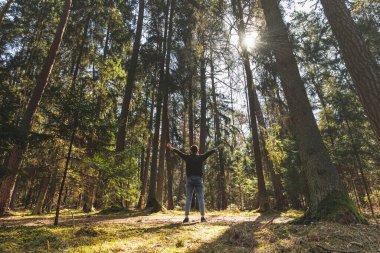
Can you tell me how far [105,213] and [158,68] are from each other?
9.45 metres

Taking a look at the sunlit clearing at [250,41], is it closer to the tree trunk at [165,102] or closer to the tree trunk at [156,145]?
the tree trunk at [165,102]

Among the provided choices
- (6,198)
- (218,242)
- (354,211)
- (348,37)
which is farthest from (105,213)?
(348,37)

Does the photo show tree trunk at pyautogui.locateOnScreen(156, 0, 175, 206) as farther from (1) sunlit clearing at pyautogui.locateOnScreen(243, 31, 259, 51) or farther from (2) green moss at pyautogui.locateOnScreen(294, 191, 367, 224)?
(2) green moss at pyautogui.locateOnScreen(294, 191, 367, 224)

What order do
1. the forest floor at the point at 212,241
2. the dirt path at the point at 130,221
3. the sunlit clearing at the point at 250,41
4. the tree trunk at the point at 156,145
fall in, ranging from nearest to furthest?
1. the forest floor at the point at 212,241
2. the dirt path at the point at 130,221
3. the sunlit clearing at the point at 250,41
4. the tree trunk at the point at 156,145

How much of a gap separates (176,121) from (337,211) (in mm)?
14776

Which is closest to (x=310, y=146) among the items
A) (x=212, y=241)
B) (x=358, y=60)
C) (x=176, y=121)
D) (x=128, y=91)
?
(x=358, y=60)

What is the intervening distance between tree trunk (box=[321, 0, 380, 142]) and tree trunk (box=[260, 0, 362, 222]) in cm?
118

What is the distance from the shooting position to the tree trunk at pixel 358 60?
440cm

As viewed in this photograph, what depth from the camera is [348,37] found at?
16.0ft

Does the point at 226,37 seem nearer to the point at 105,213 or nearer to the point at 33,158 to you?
the point at 33,158

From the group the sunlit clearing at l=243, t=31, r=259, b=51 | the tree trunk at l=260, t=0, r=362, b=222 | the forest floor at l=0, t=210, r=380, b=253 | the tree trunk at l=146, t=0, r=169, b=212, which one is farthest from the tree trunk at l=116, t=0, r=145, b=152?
the forest floor at l=0, t=210, r=380, b=253

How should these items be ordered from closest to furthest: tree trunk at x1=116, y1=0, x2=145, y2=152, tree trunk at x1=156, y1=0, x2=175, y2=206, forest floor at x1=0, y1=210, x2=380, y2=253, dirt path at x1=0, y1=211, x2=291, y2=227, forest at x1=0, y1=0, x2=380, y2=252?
forest floor at x1=0, y1=210, x2=380, y2=253 → forest at x1=0, y1=0, x2=380, y2=252 → dirt path at x1=0, y1=211, x2=291, y2=227 → tree trunk at x1=116, y1=0, x2=145, y2=152 → tree trunk at x1=156, y1=0, x2=175, y2=206

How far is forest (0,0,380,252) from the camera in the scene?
4316 millimetres

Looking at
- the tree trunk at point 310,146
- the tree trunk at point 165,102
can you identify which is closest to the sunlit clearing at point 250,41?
the tree trunk at point 310,146
